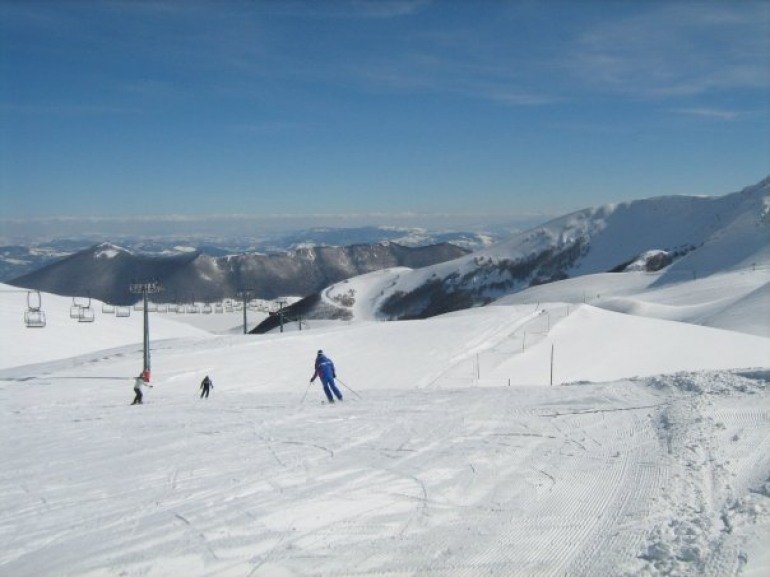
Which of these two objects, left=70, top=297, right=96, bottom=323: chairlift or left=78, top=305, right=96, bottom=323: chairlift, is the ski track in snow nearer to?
left=78, top=305, right=96, bottom=323: chairlift

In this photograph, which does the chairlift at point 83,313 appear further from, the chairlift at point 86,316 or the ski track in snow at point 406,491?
the ski track in snow at point 406,491

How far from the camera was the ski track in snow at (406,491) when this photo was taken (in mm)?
6512

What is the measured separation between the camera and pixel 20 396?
20.8 meters

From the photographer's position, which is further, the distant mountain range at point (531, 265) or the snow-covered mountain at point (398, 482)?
the distant mountain range at point (531, 265)

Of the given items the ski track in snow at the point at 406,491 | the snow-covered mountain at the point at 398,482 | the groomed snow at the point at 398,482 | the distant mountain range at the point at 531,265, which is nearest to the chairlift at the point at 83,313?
the snow-covered mountain at the point at 398,482

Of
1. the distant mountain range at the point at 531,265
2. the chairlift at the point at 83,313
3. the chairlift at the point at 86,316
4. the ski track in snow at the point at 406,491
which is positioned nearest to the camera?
the ski track in snow at the point at 406,491

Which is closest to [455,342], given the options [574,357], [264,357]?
[574,357]

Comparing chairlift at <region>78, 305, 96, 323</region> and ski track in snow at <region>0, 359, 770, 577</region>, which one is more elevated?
ski track in snow at <region>0, 359, 770, 577</region>

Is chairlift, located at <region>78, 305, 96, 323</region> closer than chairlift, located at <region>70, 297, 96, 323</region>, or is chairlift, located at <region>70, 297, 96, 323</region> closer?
chairlift, located at <region>78, 305, 96, 323</region>

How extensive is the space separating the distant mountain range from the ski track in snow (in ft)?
421

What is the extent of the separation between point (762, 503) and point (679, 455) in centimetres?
216

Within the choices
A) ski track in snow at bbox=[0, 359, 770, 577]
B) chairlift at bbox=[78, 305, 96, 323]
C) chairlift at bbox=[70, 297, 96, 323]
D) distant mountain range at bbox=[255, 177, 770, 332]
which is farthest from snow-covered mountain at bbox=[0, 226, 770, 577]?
distant mountain range at bbox=[255, 177, 770, 332]

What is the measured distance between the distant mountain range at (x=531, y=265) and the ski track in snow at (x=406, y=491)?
421 feet

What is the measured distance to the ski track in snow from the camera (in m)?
6.51
